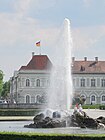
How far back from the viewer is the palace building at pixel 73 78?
9581cm

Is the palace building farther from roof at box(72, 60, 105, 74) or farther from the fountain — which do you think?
the fountain

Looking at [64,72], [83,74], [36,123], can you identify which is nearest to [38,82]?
[83,74]

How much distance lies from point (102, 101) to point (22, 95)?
16815mm

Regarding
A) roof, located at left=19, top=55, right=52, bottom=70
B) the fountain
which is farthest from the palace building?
the fountain

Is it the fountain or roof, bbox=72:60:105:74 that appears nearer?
the fountain

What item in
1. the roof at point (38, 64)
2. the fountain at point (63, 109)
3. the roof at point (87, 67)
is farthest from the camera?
the roof at point (87, 67)

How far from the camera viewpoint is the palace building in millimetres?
95812

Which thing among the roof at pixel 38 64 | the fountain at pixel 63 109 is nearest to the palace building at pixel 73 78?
the roof at pixel 38 64

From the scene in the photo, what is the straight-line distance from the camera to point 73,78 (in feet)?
317

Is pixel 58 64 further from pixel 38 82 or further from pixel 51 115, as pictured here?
pixel 38 82

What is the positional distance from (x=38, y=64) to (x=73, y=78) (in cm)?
793

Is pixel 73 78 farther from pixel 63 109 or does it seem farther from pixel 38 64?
pixel 63 109

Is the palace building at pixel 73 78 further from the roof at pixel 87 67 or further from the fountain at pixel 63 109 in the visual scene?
the fountain at pixel 63 109

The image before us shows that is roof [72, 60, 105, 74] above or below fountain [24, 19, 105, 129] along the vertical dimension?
above
